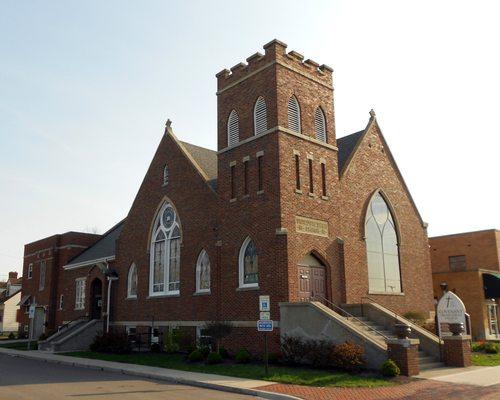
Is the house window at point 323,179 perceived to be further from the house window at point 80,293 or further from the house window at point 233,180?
the house window at point 80,293

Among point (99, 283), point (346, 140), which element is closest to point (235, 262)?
point (346, 140)

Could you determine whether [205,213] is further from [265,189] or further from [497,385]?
[497,385]

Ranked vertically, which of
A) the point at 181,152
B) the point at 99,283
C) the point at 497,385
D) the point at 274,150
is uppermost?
the point at 181,152

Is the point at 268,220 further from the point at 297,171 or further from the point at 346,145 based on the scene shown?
the point at 346,145

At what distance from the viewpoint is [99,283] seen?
109 ft

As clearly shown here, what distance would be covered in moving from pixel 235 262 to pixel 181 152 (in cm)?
786

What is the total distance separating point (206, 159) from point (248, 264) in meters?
9.41

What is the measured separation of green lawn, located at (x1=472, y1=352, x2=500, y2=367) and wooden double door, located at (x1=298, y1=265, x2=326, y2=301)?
240 inches

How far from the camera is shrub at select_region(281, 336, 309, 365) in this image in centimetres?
1757

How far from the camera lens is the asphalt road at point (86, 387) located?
42.7 feet

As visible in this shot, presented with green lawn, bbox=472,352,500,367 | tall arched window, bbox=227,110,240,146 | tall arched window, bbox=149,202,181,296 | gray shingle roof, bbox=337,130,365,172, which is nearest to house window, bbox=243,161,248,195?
tall arched window, bbox=227,110,240,146

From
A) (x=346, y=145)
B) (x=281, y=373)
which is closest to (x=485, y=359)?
(x=281, y=373)

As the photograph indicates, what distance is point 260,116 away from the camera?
22.1 metres

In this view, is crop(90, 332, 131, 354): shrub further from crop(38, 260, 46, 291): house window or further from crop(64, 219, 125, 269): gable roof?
crop(38, 260, 46, 291): house window
